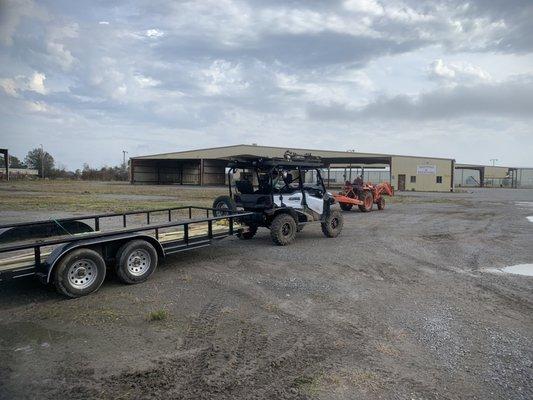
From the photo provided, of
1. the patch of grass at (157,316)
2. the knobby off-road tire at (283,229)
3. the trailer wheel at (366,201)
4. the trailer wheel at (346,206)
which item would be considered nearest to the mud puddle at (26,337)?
the patch of grass at (157,316)

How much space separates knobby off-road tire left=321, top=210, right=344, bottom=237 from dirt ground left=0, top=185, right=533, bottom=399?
3101 millimetres

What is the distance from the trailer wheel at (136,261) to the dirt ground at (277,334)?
0.19m

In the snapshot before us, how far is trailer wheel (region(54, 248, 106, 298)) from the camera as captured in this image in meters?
5.66

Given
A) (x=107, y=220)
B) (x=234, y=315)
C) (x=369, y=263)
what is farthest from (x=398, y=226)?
(x=234, y=315)

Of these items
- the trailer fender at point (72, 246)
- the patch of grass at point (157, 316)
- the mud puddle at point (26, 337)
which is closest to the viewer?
the mud puddle at point (26, 337)

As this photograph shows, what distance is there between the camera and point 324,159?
1843 inches

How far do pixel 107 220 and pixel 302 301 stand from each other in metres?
9.88

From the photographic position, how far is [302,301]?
19.5ft

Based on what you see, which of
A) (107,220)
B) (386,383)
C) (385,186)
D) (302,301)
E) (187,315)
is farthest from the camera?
(385,186)

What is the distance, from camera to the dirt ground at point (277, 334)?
145 inches

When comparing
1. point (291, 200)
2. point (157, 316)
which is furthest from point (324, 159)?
point (157, 316)

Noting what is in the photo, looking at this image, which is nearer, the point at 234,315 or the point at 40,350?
the point at 40,350

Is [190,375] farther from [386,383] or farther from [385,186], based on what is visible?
[385,186]

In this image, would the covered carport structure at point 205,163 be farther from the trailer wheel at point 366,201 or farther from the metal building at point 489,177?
the metal building at point 489,177
